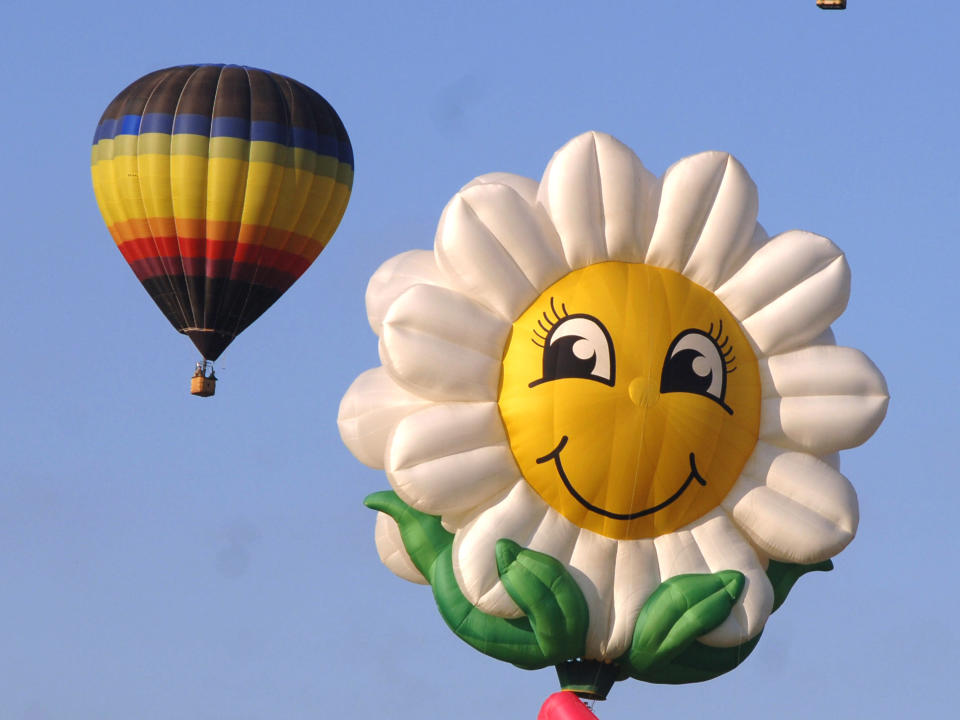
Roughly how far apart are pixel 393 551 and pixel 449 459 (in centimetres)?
145

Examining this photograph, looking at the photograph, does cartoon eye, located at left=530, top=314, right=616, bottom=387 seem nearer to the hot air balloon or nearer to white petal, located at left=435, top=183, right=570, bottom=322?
white petal, located at left=435, top=183, right=570, bottom=322

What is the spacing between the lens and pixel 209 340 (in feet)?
99.5

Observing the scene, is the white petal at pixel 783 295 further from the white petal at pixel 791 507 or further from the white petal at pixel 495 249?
the white petal at pixel 495 249

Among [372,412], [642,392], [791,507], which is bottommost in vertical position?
[791,507]

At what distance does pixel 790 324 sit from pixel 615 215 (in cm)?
148

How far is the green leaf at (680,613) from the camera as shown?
59.3 feet

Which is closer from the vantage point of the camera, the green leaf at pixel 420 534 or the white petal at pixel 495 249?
the white petal at pixel 495 249

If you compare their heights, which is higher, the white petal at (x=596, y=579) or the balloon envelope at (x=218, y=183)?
the balloon envelope at (x=218, y=183)

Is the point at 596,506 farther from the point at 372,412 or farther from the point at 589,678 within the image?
the point at 372,412

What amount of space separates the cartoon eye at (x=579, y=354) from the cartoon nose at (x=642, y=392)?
152 millimetres

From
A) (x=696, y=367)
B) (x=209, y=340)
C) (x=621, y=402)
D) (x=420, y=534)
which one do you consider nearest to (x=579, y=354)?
(x=621, y=402)

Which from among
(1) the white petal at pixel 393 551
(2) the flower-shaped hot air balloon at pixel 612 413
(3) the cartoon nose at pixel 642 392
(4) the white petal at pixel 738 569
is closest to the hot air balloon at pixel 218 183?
(1) the white petal at pixel 393 551

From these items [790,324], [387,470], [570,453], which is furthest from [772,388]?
[387,470]

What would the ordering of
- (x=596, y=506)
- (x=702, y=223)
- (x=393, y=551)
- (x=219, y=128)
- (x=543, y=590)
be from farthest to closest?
(x=219, y=128), (x=393, y=551), (x=702, y=223), (x=596, y=506), (x=543, y=590)
